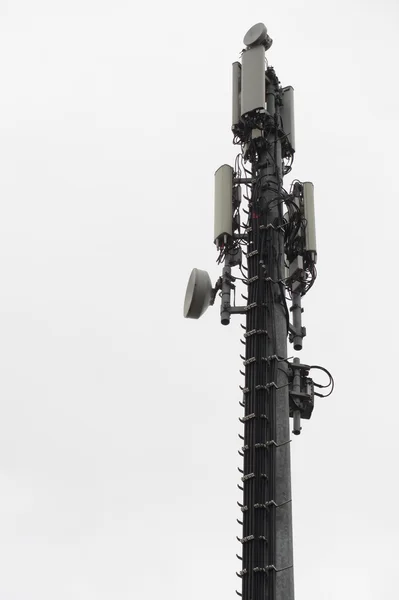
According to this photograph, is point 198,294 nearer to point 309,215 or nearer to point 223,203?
point 223,203

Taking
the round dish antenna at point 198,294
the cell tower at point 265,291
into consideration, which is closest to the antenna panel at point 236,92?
the cell tower at point 265,291

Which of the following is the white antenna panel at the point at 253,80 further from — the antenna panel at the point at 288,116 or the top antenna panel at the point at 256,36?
the antenna panel at the point at 288,116

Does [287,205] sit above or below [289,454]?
above

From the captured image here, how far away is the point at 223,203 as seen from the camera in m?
27.1

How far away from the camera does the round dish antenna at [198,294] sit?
85.1 feet

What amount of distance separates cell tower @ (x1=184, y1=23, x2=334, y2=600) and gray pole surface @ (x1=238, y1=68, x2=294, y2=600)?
22 millimetres

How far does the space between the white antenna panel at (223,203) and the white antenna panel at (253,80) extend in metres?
1.86

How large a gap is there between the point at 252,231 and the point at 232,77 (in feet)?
16.4

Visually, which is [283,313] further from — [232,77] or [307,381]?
[232,77]

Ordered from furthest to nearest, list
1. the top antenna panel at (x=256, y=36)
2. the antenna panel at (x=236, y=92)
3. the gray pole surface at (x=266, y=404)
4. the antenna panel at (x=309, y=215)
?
the top antenna panel at (x=256, y=36)
the antenna panel at (x=236, y=92)
the antenna panel at (x=309, y=215)
the gray pole surface at (x=266, y=404)

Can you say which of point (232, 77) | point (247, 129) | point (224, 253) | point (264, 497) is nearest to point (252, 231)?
point (224, 253)

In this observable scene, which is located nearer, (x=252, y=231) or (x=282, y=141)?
(x=252, y=231)

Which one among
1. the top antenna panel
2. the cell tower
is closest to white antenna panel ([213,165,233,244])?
the cell tower

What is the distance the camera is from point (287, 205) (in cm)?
2773
